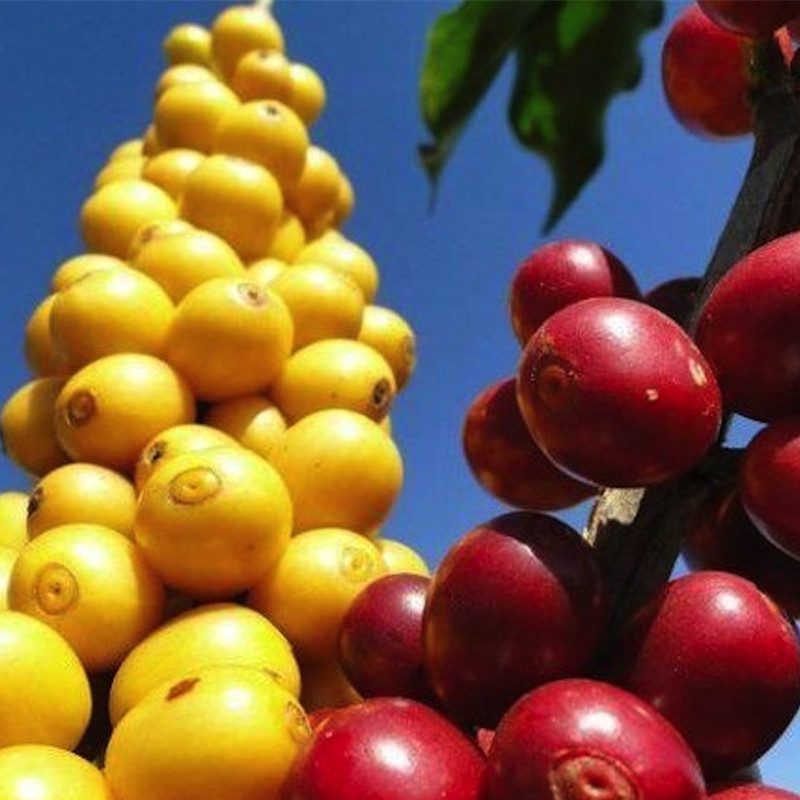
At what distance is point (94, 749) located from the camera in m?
2.23

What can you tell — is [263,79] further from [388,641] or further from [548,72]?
[548,72]

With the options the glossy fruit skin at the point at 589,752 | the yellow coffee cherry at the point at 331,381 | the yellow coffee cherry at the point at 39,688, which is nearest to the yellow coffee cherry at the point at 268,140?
the yellow coffee cherry at the point at 331,381

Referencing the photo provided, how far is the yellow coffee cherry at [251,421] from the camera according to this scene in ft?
9.34

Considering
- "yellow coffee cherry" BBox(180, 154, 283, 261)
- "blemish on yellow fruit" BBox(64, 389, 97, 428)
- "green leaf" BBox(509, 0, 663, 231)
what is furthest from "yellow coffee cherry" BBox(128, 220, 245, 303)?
"green leaf" BBox(509, 0, 663, 231)

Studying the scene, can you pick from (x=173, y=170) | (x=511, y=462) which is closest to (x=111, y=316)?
(x=173, y=170)

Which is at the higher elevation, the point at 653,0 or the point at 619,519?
the point at 653,0

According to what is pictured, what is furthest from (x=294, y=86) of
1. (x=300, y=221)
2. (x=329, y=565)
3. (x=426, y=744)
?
(x=426, y=744)

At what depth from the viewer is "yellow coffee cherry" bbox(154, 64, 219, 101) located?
4.80 meters

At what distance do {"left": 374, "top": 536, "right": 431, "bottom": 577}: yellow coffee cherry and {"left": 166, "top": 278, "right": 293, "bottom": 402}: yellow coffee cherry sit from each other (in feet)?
1.62

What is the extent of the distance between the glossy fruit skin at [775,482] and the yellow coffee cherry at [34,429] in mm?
2064

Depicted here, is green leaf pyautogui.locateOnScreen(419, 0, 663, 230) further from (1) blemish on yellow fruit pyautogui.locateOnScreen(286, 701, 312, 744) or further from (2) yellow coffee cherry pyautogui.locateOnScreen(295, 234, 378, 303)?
(2) yellow coffee cherry pyautogui.locateOnScreen(295, 234, 378, 303)

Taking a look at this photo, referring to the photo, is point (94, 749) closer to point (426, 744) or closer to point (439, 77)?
point (426, 744)

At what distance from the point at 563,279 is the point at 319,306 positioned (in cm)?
148

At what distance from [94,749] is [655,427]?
131 centimetres
